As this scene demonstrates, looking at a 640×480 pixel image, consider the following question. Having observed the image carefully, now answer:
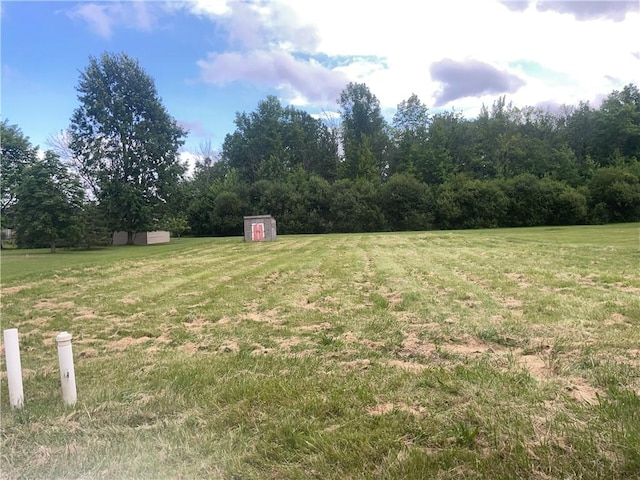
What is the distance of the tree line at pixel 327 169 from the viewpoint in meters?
29.8

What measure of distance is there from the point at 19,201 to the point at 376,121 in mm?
45349

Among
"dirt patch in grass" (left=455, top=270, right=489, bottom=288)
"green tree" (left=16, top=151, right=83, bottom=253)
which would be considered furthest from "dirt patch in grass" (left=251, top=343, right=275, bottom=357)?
"green tree" (left=16, top=151, right=83, bottom=253)

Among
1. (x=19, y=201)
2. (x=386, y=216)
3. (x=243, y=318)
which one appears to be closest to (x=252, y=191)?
(x=386, y=216)

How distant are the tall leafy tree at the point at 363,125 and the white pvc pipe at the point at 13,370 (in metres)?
52.3

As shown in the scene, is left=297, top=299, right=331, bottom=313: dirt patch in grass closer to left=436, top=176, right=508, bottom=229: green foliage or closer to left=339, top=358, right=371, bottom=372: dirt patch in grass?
left=339, top=358, right=371, bottom=372: dirt patch in grass

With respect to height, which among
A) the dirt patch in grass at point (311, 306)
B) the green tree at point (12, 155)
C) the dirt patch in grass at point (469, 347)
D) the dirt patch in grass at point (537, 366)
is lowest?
the dirt patch in grass at point (537, 366)

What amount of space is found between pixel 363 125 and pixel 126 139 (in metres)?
A: 35.5

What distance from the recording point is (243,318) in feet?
20.2

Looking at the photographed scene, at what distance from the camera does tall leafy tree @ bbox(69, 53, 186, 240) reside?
30453 mm

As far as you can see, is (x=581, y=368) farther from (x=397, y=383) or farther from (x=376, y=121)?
(x=376, y=121)

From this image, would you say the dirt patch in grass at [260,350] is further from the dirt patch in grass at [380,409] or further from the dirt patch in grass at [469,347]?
the dirt patch in grass at [469,347]

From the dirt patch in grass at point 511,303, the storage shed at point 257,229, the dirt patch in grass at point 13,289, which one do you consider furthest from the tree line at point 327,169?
the dirt patch in grass at point 511,303

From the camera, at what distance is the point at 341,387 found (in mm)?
3445

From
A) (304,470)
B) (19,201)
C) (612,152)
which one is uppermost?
(612,152)
